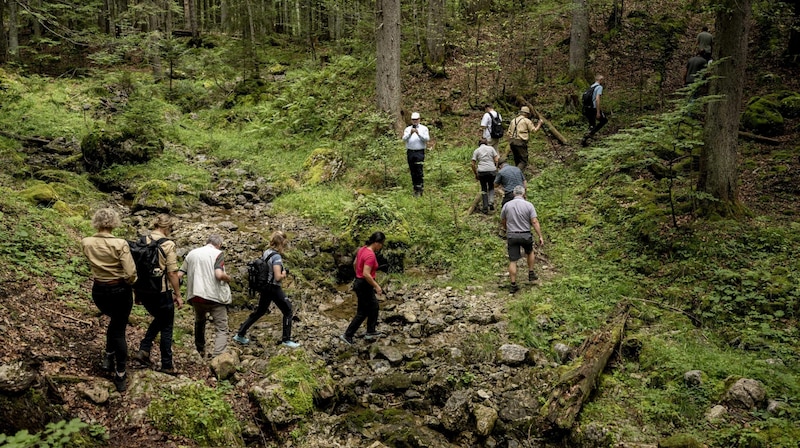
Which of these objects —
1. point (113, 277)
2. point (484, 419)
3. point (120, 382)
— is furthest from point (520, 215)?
point (120, 382)

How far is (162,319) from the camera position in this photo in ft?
19.6

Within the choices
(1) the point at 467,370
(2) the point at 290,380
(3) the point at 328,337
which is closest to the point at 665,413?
(1) the point at 467,370

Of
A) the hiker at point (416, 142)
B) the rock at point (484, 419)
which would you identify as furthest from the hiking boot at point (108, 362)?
the hiker at point (416, 142)

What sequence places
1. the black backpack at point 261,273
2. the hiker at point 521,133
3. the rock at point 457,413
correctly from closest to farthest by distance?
the rock at point 457,413
the black backpack at point 261,273
the hiker at point 521,133

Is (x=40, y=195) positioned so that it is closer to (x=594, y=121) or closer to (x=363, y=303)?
(x=363, y=303)

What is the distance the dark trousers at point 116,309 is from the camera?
522 cm

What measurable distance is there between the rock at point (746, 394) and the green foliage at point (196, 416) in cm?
553

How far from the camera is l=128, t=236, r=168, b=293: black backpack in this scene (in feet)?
18.6

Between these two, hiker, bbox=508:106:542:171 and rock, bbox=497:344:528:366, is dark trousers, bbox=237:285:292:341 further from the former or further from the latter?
hiker, bbox=508:106:542:171

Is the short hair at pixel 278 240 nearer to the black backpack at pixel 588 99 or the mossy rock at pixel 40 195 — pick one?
the mossy rock at pixel 40 195

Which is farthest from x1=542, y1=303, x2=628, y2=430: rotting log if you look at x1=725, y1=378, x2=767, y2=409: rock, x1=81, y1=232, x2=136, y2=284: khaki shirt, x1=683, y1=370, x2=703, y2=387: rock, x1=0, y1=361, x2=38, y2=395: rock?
x1=0, y1=361, x2=38, y2=395: rock

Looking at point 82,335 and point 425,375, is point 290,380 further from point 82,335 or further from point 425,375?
point 82,335

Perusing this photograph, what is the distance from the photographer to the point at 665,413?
5.40 m

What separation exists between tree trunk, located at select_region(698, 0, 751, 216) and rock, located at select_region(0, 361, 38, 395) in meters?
10.5
